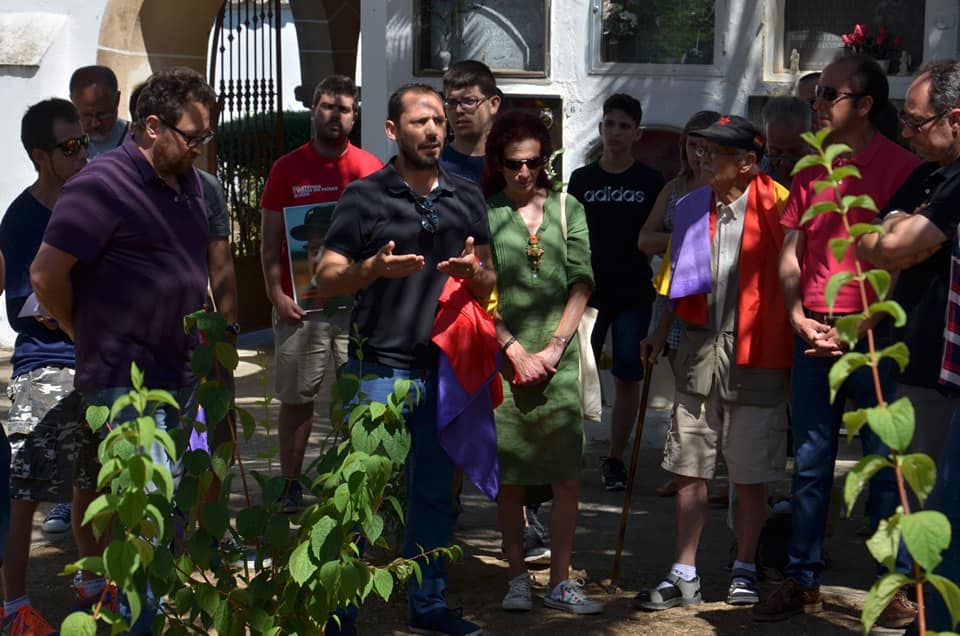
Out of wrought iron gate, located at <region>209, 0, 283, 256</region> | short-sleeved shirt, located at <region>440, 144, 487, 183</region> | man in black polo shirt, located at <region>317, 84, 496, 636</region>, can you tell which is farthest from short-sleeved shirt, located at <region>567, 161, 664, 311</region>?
wrought iron gate, located at <region>209, 0, 283, 256</region>

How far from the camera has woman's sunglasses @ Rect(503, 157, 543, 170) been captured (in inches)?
206

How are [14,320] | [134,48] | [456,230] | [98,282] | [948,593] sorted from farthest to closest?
[134,48]
[14,320]
[456,230]
[98,282]
[948,593]

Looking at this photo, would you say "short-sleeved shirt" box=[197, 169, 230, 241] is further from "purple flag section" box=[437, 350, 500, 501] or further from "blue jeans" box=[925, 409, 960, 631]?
"blue jeans" box=[925, 409, 960, 631]

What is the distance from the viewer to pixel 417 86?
4.92 m

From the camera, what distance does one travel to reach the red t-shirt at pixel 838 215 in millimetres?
4938

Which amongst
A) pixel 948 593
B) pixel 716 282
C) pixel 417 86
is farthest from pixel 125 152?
pixel 948 593

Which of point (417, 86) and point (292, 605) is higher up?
point (417, 86)

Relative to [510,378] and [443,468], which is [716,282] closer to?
[510,378]

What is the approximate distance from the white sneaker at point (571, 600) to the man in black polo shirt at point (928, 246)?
4.32ft

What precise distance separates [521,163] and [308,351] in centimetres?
186

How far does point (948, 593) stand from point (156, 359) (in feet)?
9.11

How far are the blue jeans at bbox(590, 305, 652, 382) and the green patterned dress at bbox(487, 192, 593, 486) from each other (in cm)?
170

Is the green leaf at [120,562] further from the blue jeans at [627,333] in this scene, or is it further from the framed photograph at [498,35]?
the framed photograph at [498,35]

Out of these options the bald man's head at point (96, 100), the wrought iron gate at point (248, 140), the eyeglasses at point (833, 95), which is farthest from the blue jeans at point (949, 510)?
the wrought iron gate at point (248, 140)
